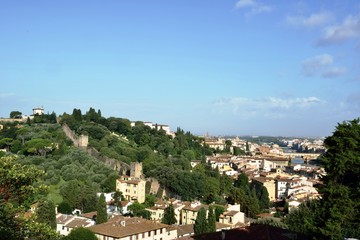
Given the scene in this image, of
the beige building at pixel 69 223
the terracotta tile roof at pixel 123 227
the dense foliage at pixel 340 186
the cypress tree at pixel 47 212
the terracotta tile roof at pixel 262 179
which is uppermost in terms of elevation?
the dense foliage at pixel 340 186

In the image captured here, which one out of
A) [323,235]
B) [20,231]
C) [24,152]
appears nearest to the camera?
[20,231]

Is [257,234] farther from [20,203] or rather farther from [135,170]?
[135,170]

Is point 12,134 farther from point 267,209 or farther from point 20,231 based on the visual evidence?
point 20,231

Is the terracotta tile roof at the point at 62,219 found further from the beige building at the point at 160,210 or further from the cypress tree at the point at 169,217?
the beige building at the point at 160,210

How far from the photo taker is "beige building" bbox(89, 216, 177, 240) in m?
27.8

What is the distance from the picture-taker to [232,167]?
7894 centimetres

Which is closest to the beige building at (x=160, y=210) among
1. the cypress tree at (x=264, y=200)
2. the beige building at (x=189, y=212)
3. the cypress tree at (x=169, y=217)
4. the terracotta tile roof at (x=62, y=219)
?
the beige building at (x=189, y=212)

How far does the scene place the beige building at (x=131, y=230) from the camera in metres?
27.8

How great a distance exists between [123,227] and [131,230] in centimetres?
59

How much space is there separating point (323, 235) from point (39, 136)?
4758 centimetres

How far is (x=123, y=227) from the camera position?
2880cm

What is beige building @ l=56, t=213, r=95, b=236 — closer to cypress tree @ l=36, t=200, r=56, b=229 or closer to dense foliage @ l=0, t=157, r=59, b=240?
cypress tree @ l=36, t=200, r=56, b=229

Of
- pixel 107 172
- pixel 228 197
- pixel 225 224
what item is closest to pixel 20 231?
pixel 225 224

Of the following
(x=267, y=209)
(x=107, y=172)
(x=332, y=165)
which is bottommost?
(x=267, y=209)
